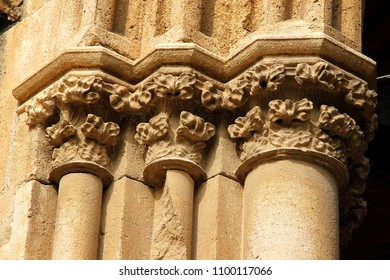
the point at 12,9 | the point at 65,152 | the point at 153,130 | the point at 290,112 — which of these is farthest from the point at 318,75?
the point at 12,9

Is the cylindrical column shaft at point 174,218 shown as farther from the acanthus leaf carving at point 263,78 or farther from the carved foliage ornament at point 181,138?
the acanthus leaf carving at point 263,78

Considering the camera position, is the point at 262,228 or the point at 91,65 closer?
the point at 262,228

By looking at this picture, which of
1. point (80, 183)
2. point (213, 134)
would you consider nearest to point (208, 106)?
point (213, 134)

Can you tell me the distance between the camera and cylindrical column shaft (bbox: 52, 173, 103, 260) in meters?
5.67

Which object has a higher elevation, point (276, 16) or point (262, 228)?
point (276, 16)

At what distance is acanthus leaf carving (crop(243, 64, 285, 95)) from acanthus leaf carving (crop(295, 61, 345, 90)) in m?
0.05

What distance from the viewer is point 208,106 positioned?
229 inches

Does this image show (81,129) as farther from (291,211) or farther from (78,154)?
(291,211)

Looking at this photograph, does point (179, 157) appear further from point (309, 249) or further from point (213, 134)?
point (309, 249)

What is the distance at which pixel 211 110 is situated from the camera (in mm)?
5820

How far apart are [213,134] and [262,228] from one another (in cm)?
Answer: 41

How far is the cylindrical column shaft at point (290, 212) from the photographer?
5500 millimetres

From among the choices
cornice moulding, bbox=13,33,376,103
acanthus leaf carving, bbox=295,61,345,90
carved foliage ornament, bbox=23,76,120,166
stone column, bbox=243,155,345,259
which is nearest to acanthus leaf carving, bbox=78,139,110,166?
carved foliage ornament, bbox=23,76,120,166

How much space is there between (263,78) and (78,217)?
2.23ft
